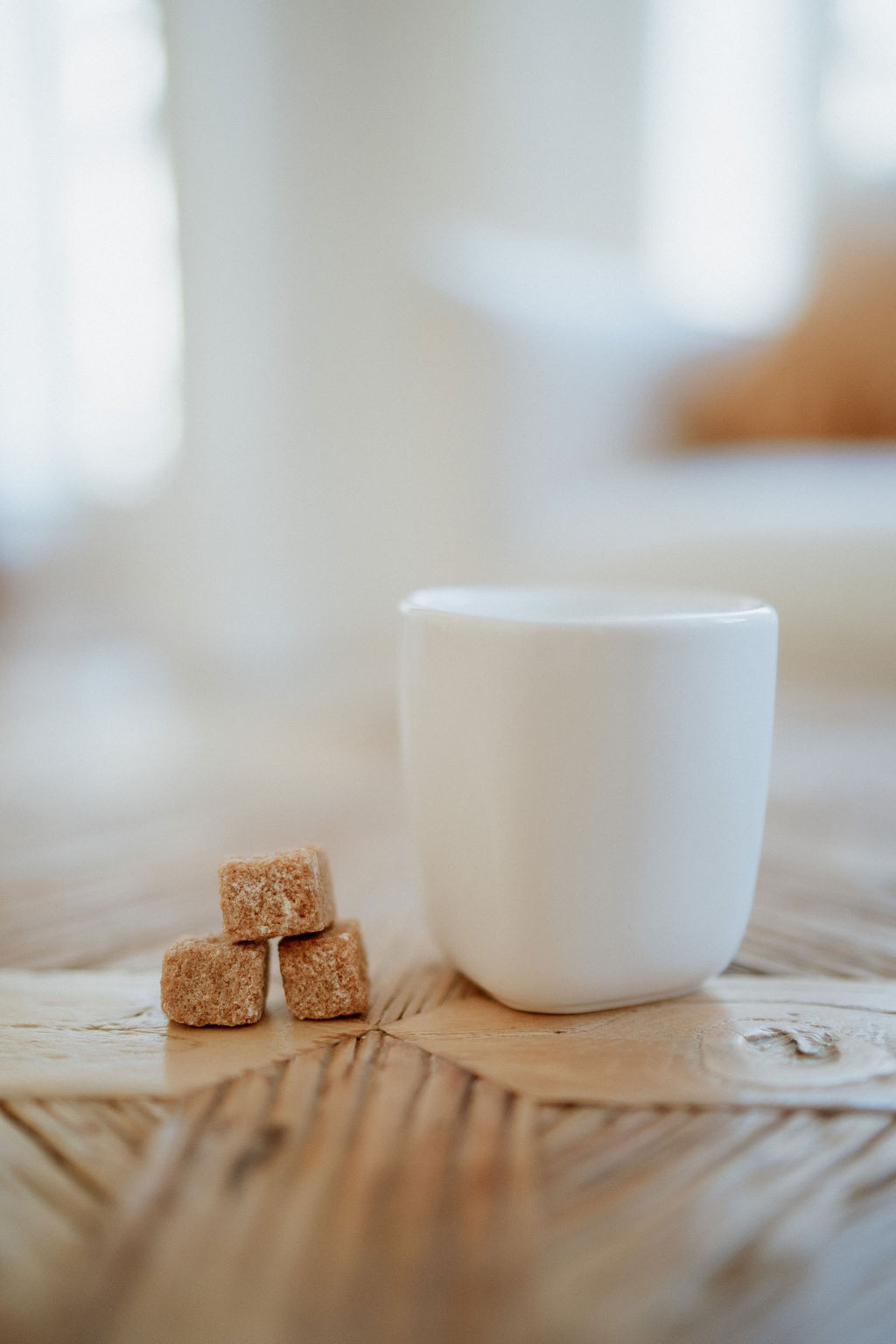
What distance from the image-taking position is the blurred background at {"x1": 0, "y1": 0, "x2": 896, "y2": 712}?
84.2 inches

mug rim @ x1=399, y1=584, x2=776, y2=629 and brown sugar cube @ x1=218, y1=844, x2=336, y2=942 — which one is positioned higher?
mug rim @ x1=399, y1=584, x2=776, y2=629

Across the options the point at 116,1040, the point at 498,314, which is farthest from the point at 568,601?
the point at 498,314

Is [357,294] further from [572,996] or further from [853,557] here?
[572,996]

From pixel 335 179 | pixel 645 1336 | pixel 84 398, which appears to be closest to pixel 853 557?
pixel 645 1336

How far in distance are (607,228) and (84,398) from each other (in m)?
2.31

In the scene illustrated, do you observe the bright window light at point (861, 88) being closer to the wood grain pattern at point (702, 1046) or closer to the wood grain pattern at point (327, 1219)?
the wood grain pattern at point (702, 1046)

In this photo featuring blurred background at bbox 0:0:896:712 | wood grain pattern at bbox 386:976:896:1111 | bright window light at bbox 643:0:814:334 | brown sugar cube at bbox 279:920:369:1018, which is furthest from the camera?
bright window light at bbox 643:0:814:334

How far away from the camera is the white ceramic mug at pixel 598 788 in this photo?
63 cm

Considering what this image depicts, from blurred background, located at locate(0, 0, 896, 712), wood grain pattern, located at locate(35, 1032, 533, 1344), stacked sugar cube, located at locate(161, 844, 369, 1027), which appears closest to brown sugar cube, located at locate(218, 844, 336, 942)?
stacked sugar cube, located at locate(161, 844, 369, 1027)

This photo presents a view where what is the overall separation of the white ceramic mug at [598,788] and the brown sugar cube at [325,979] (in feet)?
0.27

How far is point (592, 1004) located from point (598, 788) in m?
0.15

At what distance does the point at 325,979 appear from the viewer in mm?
664

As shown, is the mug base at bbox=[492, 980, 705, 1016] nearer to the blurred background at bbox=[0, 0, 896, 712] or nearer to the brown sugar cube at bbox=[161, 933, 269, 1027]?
the brown sugar cube at bbox=[161, 933, 269, 1027]

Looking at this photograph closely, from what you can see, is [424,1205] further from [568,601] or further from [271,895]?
[568,601]
